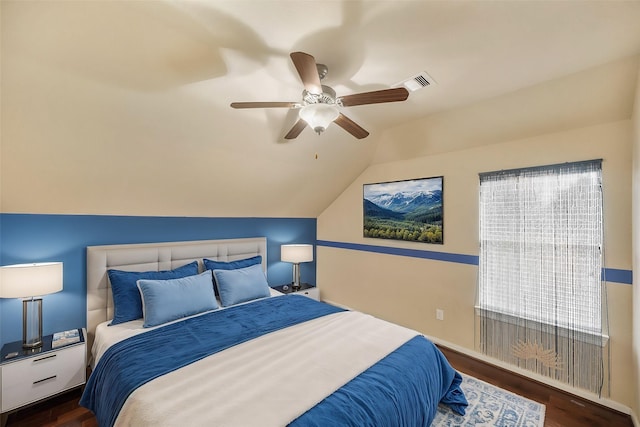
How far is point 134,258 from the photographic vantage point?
8.99 ft

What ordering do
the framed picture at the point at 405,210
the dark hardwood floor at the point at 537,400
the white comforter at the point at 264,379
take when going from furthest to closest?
the framed picture at the point at 405,210
the dark hardwood floor at the point at 537,400
the white comforter at the point at 264,379

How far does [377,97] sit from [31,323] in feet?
10.9

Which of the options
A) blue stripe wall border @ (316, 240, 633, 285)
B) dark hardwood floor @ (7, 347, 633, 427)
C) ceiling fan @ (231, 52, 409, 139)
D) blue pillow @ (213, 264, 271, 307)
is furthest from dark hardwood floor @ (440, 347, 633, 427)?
ceiling fan @ (231, 52, 409, 139)

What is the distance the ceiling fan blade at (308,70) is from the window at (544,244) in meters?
2.16

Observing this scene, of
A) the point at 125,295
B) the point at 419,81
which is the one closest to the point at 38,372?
the point at 125,295

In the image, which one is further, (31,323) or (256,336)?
(31,323)

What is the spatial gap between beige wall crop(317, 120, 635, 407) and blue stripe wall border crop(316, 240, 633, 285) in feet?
0.14

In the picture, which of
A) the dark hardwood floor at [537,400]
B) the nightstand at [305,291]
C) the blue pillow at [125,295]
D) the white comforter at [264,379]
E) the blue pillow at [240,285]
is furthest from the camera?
the nightstand at [305,291]

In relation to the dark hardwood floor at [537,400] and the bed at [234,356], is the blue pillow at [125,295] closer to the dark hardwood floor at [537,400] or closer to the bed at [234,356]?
the bed at [234,356]

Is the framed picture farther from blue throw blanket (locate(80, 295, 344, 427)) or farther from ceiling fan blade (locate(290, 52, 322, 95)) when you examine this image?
ceiling fan blade (locate(290, 52, 322, 95))

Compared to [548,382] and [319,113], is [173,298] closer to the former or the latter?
[319,113]

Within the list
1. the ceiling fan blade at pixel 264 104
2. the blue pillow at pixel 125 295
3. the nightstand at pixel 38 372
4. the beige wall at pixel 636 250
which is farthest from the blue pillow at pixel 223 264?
the beige wall at pixel 636 250

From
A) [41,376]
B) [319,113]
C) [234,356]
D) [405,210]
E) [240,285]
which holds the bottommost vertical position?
[41,376]

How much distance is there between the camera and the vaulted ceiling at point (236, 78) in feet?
4.79
